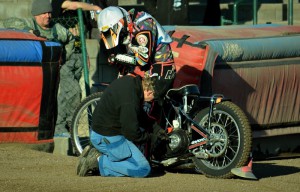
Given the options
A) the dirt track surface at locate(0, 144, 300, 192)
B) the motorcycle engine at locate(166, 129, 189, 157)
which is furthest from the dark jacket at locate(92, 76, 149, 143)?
the dirt track surface at locate(0, 144, 300, 192)

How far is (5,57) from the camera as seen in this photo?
1247 cm

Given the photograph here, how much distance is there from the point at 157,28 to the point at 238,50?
5.86 ft

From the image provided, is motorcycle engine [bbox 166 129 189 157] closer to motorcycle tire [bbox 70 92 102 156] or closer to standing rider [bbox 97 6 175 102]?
standing rider [bbox 97 6 175 102]

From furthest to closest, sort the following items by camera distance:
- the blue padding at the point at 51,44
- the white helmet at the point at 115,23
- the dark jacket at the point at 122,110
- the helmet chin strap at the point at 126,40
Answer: the blue padding at the point at 51,44 → the helmet chin strap at the point at 126,40 → the white helmet at the point at 115,23 → the dark jacket at the point at 122,110

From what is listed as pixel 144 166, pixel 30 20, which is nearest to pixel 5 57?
pixel 30 20

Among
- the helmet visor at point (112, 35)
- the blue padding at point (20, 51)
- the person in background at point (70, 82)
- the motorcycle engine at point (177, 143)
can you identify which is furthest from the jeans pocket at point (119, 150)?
the person in background at point (70, 82)

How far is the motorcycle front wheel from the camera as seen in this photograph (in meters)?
10.9

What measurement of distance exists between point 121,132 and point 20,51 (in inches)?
81.7

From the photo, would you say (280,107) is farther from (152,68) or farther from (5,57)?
(5,57)

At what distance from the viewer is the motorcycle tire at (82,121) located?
1231 cm

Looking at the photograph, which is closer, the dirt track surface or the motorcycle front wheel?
the dirt track surface

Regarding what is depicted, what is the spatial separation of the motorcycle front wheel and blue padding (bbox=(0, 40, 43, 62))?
2.31 meters

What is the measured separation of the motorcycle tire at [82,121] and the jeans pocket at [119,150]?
4.02 feet

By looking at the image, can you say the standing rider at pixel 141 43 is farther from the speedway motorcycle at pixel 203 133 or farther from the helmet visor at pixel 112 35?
the speedway motorcycle at pixel 203 133
